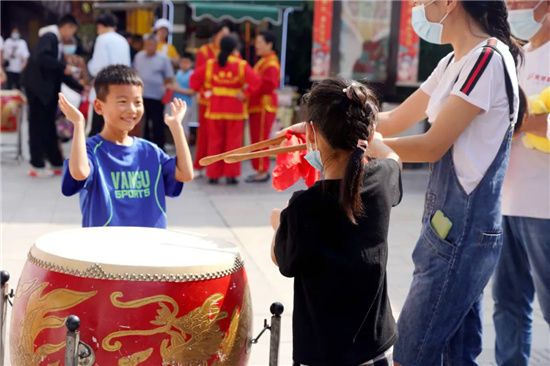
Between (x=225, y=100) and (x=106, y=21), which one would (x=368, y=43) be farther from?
(x=106, y=21)

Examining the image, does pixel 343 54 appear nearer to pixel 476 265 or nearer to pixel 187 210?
pixel 187 210

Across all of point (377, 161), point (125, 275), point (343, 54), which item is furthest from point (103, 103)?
point (343, 54)

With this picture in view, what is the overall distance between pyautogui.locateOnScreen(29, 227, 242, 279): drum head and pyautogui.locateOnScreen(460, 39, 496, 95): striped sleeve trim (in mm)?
920

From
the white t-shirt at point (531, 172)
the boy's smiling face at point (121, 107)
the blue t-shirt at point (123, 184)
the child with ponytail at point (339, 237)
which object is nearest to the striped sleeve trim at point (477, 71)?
the child with ponytail at point (339, 237)

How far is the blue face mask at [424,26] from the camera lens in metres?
2.66

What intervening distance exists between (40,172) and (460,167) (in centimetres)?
715

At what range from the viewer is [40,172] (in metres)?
8.82

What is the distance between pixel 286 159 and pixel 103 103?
44.1 inches

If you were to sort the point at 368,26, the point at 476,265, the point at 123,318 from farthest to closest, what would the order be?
the point at 368,26, the point at 476,265, the point at 123,318

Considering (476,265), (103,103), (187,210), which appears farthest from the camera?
(187,210)

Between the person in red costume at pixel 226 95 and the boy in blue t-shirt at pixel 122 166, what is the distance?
516 centimetres

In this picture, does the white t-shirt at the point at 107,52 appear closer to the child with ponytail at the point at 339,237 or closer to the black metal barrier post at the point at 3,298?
the black metal barrier post at the point at 3,298

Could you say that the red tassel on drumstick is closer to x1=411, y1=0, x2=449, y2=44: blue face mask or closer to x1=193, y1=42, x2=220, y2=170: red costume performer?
x1=411, y1=0, x2=449, y2=44: blue face mask

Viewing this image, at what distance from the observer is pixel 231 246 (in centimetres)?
257
